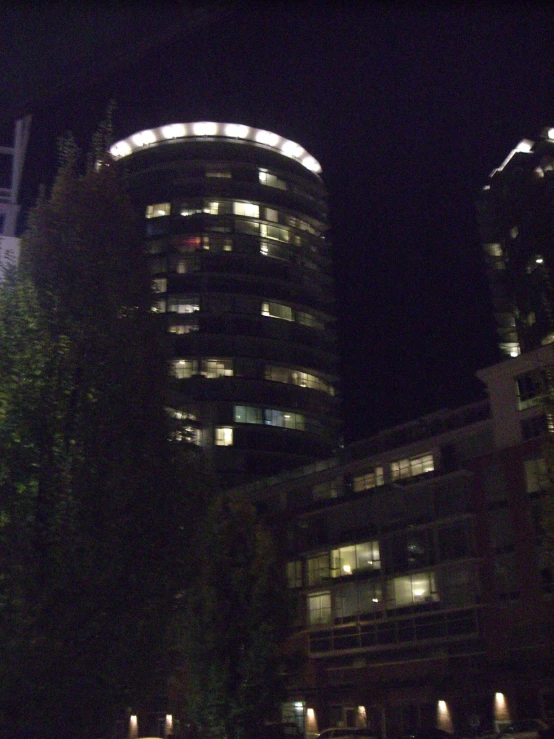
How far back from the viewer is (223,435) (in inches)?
3671

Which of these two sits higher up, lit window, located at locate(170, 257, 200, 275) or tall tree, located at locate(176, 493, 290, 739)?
lit window, located at locate(170, 257, 200, 275)

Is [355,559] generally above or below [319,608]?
above

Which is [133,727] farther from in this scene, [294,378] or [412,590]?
[294,378]

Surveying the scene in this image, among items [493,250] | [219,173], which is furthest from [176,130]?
[493,250]

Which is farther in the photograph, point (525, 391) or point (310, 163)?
point (310, 163)

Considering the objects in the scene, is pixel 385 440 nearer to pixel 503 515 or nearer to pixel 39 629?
pixel 503 515

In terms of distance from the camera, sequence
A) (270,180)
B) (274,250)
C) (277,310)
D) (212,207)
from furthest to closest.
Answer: (270,180)
(212,207)
(274,250)
(277,310)

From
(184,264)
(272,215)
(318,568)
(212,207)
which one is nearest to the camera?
(318,568)

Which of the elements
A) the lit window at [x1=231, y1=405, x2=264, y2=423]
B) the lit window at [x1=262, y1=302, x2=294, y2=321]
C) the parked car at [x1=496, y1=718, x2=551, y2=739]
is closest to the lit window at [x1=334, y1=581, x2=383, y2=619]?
the parked car at [x1=496, y1=718, x2=551, y2=739]

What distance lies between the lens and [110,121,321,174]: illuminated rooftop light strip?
113 metres

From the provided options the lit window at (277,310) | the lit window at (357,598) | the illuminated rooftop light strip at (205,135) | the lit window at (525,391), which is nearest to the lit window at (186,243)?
the lit window at (277,310)

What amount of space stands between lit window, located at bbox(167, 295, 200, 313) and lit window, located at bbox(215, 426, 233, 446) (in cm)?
1608

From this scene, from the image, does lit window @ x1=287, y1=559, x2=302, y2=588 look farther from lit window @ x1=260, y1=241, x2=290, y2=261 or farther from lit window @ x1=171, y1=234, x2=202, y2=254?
lit window @ x1=171, y1=234, x2=202, y2=254

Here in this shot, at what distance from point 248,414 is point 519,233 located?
37098 mm
